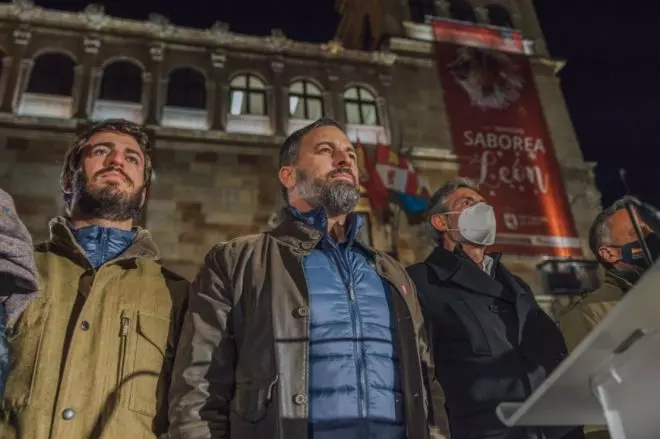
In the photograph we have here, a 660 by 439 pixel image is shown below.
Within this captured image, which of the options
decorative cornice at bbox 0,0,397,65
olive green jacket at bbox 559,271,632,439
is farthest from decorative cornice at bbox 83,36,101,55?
olive green jacket at bbox 559,271,632,439

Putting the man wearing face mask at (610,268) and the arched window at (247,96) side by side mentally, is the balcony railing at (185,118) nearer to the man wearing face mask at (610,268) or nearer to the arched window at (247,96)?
the arched window at (247,96)

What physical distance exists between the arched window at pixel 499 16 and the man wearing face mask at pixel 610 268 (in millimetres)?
14427

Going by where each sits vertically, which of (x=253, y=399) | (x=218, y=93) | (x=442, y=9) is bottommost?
(x=253, y=399)

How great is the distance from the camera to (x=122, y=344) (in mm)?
2330

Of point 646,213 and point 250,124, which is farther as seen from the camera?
point 250,124

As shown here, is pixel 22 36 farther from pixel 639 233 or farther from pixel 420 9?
pixel 639 233

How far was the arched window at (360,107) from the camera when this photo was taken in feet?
44.5

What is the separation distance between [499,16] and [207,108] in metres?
10.2

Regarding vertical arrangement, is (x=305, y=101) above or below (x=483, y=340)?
above

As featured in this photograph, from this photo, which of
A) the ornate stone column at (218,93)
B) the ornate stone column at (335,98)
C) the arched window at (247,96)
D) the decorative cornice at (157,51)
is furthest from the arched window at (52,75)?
the ornate stone column at (335,98)

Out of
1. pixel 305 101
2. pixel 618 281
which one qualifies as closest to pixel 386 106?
pixel 305 101

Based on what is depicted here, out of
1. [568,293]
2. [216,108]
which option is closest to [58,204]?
[216,108]

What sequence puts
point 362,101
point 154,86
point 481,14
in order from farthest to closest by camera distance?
point 481,14 < point 362,101 < point 154,86

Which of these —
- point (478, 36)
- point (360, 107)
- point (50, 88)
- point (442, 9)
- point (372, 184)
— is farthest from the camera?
point (442, 9)
